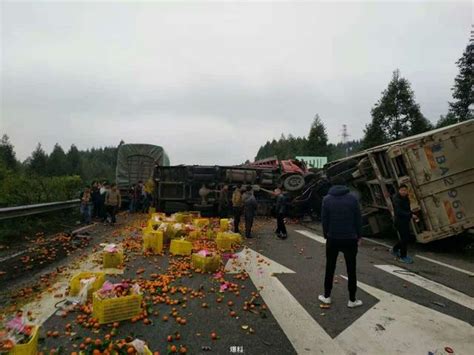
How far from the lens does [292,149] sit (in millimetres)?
96312

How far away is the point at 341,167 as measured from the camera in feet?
44.4

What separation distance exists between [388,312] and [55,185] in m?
16.8

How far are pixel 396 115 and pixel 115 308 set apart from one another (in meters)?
47.1

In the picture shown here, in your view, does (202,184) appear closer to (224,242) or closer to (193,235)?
(193,235)

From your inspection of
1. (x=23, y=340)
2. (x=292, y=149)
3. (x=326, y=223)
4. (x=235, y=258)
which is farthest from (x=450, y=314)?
(x=292, y=149)

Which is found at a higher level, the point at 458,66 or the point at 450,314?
the point at 458,66

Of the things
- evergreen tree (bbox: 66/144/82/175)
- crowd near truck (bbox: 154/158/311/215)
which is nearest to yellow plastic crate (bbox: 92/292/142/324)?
crowd near truck (bbox: 154/158/311/215)

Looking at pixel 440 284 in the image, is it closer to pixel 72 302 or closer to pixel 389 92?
pixel 72 302

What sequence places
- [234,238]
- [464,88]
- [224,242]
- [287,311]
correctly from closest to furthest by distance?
[287,311], [224,242], [234,238], [464,88]

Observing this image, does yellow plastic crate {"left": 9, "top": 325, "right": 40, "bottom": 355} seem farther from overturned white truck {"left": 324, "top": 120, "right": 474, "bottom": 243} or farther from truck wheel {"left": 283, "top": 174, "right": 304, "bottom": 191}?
truck wheel {"left": 283, "top": 174, "right": 304, "bottom": 191}

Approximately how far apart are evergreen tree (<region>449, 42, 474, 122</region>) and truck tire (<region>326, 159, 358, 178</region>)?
38.7m

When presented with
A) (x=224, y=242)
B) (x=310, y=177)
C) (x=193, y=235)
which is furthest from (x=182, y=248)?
(x=310, y=177)

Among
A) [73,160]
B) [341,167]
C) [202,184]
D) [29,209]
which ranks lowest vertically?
[29,209]

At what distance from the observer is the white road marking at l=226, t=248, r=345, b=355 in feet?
12.9
